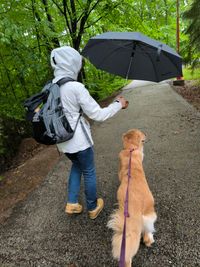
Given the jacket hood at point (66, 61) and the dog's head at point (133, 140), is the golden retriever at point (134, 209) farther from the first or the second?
the jacket hood at point (66, 61)

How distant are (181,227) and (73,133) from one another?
1639 mm

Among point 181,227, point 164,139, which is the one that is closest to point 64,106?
point 181,227

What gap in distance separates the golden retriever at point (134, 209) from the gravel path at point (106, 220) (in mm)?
341

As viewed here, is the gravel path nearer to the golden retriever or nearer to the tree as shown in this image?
the golden retriever

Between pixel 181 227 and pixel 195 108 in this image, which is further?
pixel 195 108

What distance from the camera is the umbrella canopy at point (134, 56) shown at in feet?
9.42

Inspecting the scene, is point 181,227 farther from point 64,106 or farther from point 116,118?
point 116,118

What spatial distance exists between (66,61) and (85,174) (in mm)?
1267

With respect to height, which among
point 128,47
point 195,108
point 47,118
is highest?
point 128,47

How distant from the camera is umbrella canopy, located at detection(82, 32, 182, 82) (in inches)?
113

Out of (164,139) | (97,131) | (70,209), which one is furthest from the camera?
(97,131)

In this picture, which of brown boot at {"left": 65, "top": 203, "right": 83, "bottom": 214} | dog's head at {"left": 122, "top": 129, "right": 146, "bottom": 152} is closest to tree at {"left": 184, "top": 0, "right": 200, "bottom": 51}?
dog's head at {"left": 122, "top": 129, "right": 146, "bottom": 152}

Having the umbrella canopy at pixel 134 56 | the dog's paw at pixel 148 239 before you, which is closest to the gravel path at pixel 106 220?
the dog's paw at pixel 148 239

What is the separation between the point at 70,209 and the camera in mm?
3084
